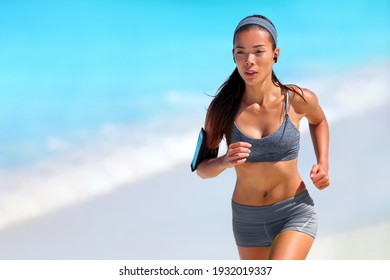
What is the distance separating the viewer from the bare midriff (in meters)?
3.92

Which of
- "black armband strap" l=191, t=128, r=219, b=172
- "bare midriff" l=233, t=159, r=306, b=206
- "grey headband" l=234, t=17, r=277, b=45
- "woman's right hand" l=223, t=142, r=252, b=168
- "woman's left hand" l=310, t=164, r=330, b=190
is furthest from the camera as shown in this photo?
"black armband strap" l=191, t=128, r=219, b=172

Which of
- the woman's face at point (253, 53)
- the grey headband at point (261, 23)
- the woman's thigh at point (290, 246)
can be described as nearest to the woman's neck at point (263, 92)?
the woman's face at point (253, 53)

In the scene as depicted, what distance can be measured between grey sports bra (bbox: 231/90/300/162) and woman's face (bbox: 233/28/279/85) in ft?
0.95

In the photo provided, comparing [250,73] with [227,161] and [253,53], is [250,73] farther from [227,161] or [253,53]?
[227,161]

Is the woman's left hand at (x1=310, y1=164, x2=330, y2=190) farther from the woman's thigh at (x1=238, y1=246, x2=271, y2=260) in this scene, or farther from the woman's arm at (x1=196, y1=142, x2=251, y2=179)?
the woman's thigh at (x1=238, y1=246, x2=271, y2=260)

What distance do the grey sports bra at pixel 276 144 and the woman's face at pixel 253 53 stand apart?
0.95 feet

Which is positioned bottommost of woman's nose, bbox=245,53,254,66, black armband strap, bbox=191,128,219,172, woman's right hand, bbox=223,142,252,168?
woman's right hand, bbox=223,142,252,168

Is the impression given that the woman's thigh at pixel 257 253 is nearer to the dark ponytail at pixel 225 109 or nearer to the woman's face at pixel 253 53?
the dark ponytail at pixel 225 109

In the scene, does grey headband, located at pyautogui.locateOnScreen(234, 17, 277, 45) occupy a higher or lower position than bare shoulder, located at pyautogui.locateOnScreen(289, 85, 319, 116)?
higher

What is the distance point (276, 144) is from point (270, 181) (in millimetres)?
253

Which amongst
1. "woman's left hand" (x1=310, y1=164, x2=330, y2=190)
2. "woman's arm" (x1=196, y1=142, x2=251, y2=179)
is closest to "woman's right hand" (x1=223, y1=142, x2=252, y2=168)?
"woman's arm" (x1=196, y1=142, x2=251, y2=179)

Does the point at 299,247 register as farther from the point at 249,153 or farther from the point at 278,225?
the point at 249,153
